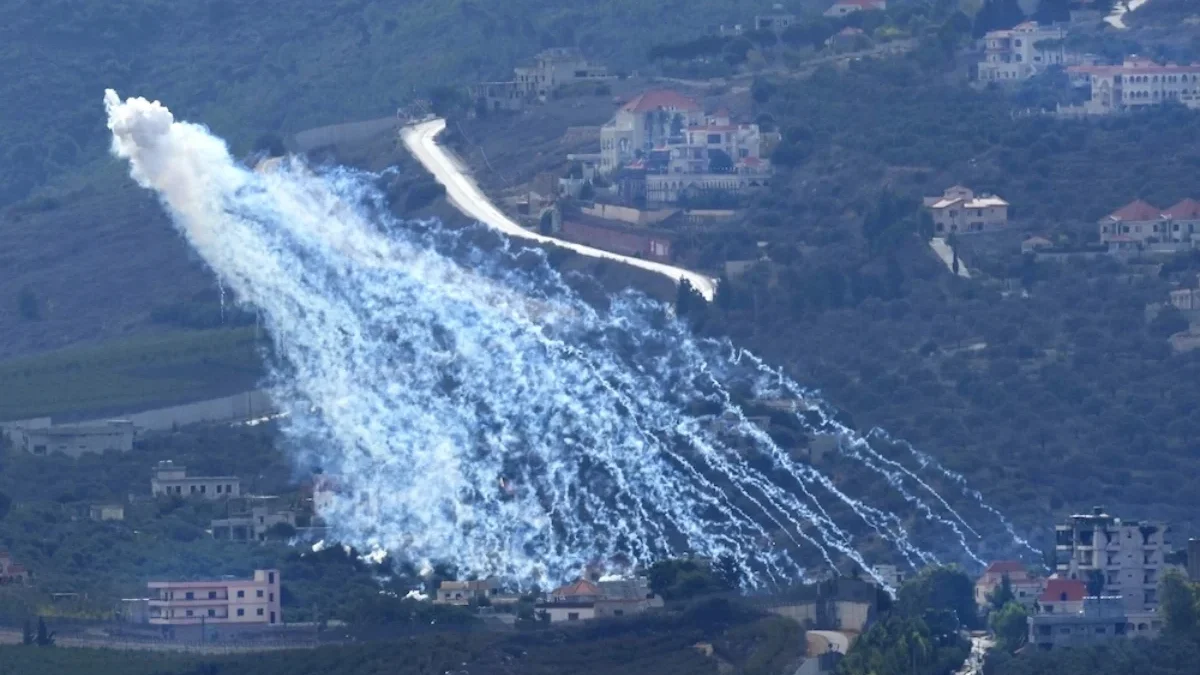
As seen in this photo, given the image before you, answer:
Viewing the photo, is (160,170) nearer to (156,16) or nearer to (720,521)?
(720,521)

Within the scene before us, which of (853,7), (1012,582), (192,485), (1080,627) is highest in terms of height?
(853,7)

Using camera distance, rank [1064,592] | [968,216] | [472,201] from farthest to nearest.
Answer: [472,201], [968,216], [1064,592]

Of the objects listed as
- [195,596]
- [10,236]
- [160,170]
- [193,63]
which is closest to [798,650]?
[195,596]

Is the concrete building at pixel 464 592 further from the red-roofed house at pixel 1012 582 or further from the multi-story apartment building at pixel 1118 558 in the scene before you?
the multi-story apartment building at pixel 1118 558

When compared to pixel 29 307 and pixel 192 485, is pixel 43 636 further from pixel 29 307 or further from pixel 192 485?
pixel 29 307

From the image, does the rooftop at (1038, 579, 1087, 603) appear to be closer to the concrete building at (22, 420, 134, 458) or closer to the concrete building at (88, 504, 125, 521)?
the concrete building at (88, 504, 125, 521)

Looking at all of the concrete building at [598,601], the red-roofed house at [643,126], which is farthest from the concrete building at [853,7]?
the concrete building at [598,601]

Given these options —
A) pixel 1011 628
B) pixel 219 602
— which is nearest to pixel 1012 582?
pixel 1011 628
